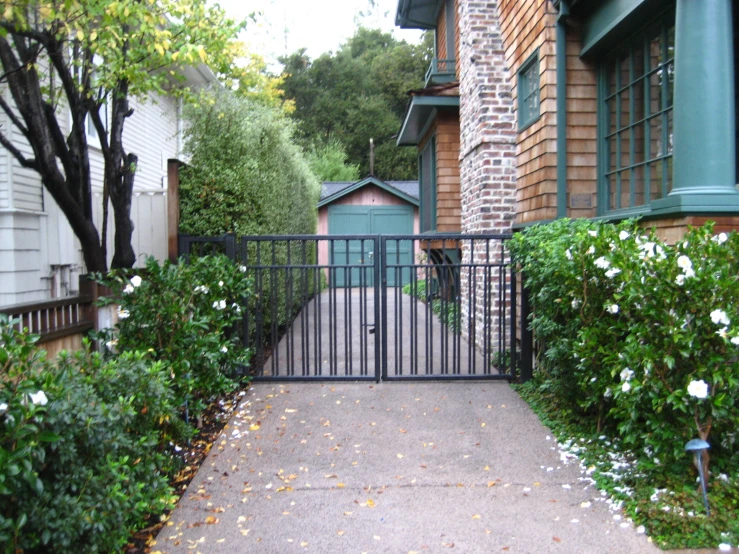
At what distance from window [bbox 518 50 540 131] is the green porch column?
261 cm

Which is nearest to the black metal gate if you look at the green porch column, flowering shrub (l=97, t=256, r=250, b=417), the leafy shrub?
flowering shrub (l=97, t=256, r=250, b=417)

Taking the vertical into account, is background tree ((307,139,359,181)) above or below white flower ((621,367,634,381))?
above

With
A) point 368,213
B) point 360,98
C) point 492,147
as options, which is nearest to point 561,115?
point 492,147

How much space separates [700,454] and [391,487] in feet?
6.38

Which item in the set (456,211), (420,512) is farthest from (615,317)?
(456,211)

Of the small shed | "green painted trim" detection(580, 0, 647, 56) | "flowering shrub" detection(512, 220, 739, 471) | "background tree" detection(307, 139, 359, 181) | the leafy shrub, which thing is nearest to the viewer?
the leafy shrub

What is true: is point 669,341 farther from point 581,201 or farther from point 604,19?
point 604,19

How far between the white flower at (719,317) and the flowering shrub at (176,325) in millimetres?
3528

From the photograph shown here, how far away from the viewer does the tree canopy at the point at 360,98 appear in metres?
38.2

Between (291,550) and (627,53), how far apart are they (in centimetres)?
528

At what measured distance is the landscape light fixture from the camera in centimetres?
374

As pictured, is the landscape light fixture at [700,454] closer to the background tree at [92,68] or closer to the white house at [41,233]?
the background tree at [92,68]

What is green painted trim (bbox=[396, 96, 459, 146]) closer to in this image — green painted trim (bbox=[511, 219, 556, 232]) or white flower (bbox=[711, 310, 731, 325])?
green painted trim (bbox=[511, 219, 556, 232])

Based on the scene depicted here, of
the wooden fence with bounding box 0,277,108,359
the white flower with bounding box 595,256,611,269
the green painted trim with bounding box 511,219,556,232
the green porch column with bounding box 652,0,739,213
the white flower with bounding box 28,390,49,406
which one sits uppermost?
the green porch column with bounding box 652,0,739,213
